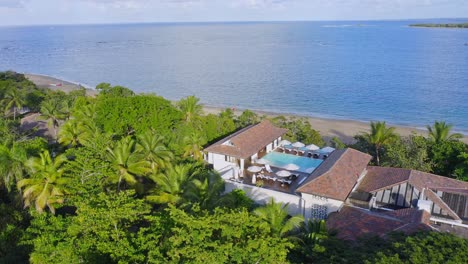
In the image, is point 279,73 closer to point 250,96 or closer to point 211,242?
point 250,96

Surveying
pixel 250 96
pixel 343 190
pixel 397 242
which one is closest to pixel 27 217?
pixel 343 190

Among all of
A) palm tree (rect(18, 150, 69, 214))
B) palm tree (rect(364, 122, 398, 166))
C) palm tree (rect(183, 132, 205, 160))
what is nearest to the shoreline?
palm tree (rect(364, 122, 398, 166))

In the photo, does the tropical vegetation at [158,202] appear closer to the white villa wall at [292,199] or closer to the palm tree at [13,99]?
the white villa wall at [292,199]

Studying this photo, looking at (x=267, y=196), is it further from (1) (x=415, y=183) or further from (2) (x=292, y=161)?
(1) (x=415, y=183)

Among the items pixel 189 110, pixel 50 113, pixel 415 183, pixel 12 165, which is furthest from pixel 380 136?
pixel 50 113

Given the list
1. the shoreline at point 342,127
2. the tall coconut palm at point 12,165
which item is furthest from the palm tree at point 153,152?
the shoreline at point 342,127

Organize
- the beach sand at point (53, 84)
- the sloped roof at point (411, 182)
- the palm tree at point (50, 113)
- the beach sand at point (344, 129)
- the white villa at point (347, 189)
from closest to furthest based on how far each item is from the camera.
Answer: the white villa at point (347, 189) < the sloped roof at point (411, 182) < the palm tree at point (50, 113) < the beach sand at point (344, 129) < the beach sand at point (53, 84)
